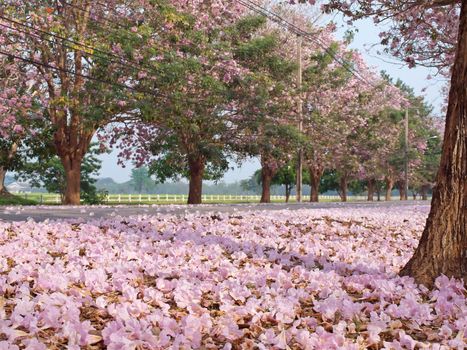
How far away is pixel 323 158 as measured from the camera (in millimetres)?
38531

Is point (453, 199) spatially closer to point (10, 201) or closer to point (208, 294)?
point (208, 294)

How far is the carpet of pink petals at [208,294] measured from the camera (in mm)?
4078

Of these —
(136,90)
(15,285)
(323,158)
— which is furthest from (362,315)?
(323,158)

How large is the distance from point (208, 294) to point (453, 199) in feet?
9.88

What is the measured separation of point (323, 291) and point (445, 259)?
5.22 feet

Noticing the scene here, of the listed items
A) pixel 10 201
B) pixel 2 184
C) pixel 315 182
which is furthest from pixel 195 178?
pixel 315 182

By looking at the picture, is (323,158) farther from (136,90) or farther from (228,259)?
(228,259)

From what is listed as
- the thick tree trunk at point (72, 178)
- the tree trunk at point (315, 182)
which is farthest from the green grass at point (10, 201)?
the tree trunk at point (315, 182)

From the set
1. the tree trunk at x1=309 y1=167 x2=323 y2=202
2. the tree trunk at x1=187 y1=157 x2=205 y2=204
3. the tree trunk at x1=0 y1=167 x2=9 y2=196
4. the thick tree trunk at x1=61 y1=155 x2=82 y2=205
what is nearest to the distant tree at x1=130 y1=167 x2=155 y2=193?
the tree trunk at x1=309 y1=167 x2=323 y2=202

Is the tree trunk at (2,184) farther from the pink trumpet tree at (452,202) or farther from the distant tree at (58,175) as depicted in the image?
the pink trumpet tree at (452,202)

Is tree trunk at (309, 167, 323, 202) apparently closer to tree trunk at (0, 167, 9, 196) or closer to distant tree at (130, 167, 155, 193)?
tree trunk at (0, 167, 9, 196)

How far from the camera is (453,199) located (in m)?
6.18

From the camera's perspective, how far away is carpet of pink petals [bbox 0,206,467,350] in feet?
13.4

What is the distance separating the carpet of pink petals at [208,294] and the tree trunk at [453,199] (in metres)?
0.23
